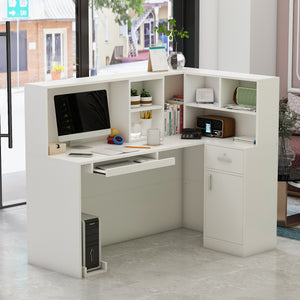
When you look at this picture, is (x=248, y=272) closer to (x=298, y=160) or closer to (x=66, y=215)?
(x=66, y=215)

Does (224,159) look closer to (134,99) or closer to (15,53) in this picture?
(134,99)

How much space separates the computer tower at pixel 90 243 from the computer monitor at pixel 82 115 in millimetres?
583

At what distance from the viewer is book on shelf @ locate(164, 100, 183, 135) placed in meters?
5.86

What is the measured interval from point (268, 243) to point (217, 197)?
1.65 feet

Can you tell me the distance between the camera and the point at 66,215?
5031 millimetres

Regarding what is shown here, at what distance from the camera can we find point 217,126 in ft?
18.8

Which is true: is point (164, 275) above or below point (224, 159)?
below

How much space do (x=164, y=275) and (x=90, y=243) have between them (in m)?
0.53

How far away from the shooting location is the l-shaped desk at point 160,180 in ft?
16.7

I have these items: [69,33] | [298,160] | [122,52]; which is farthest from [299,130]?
[69,33]

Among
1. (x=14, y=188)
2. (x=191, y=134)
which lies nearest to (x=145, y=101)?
(x=191, y=134)

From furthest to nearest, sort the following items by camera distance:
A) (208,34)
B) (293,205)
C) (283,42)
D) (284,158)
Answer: (283,42)
(208,34)
(293,205)
(284,158)

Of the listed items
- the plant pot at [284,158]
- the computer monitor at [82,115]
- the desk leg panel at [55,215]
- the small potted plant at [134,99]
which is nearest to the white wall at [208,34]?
the plant pot at [284,158]

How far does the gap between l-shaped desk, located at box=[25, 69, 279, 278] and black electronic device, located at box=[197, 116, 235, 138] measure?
0.21 ft
